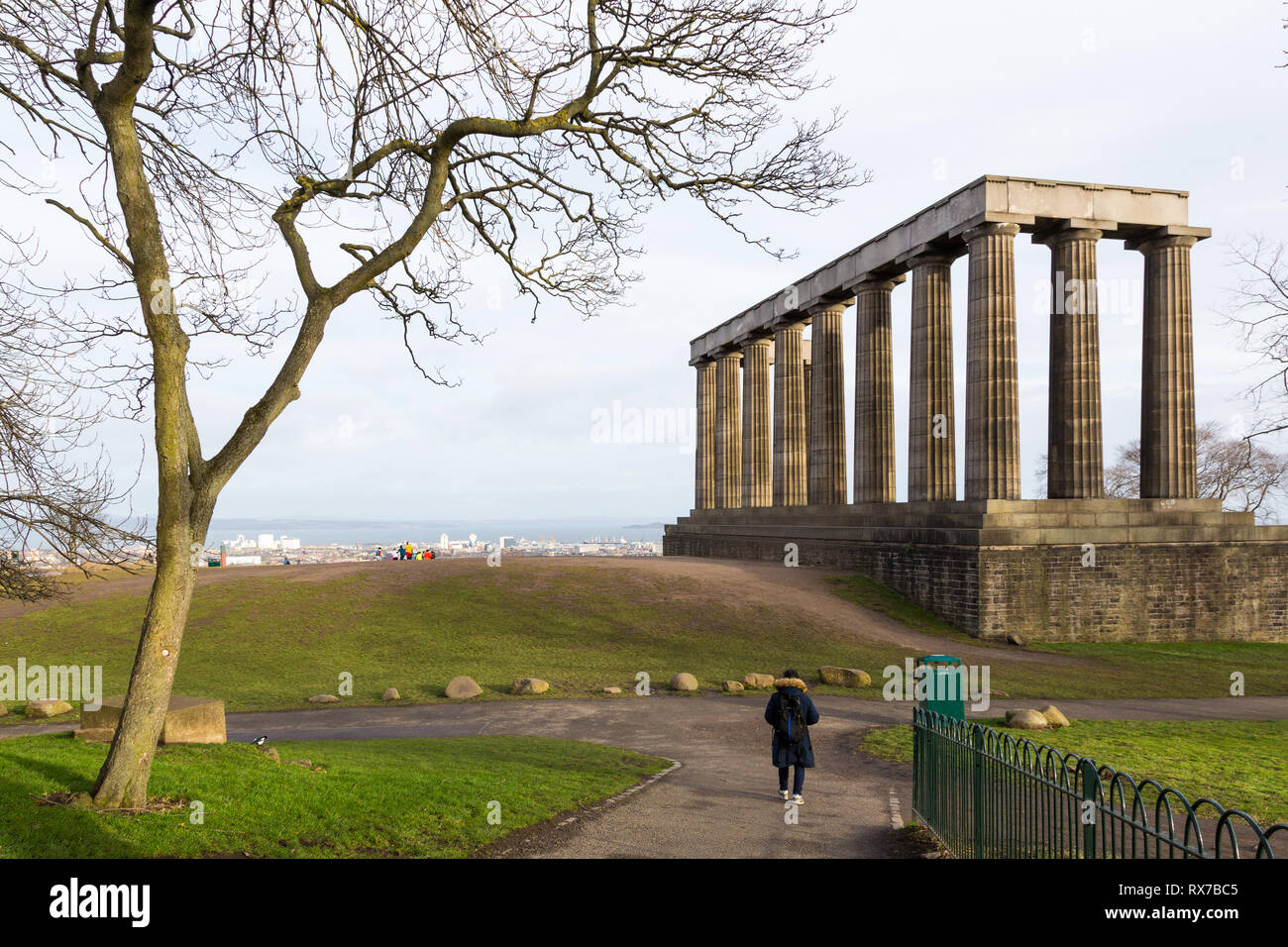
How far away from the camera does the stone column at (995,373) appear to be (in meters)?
35.2

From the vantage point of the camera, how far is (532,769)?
14164 millimetres

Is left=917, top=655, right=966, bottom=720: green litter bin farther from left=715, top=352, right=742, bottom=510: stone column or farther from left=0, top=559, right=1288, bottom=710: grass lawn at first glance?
left=715, top=352, right=742, bottom=510: stone column

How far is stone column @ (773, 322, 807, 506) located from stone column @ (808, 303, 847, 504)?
492 centimetres

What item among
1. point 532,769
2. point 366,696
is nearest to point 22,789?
point 532,769

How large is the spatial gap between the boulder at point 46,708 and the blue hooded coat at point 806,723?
17412 millimetres

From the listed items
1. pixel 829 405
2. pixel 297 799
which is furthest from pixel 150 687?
pixel 829 405

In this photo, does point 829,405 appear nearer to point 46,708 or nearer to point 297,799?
point 46,708

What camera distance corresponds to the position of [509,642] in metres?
29.1

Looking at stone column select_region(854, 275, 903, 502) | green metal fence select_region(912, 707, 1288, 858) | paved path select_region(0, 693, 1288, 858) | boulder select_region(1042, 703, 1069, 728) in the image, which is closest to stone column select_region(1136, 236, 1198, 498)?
stone column select_region(854, 275, 903, 502)

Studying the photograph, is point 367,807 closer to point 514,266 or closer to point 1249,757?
point 514,266

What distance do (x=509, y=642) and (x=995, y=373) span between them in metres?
21.6
